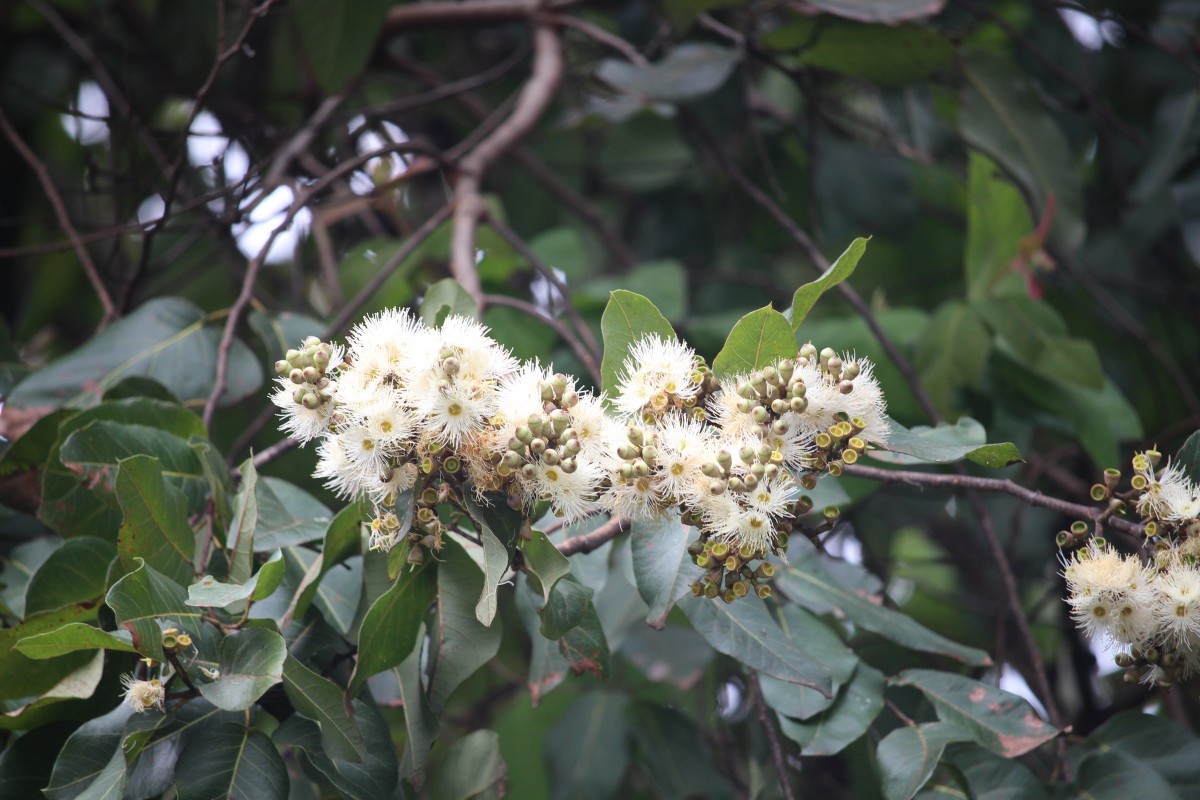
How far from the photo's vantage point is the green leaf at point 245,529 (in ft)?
3.42

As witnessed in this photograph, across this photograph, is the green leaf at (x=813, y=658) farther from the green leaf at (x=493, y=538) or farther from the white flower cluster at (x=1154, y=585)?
the green leaf at (x=493, y=538)

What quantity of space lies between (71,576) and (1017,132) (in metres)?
1.93

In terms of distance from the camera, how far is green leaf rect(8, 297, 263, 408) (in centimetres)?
150

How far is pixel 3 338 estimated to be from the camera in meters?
1.64

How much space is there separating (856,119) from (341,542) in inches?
69.2

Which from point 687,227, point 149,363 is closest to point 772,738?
point 149,363

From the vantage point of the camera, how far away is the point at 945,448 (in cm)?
100

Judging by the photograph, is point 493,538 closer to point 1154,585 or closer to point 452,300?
point 452,300

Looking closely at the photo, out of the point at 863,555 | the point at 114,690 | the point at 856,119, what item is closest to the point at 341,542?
the point at 114,690

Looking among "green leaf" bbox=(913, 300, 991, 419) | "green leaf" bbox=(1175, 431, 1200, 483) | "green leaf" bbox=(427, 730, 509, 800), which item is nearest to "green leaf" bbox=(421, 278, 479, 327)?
"green leaf" bbox=(427, 730, 509, 800)

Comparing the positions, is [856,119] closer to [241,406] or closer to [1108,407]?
[1108,407]

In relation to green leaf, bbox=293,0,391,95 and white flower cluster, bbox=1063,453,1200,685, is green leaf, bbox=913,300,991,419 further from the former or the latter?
green leaf, bbox=293,0,391,95

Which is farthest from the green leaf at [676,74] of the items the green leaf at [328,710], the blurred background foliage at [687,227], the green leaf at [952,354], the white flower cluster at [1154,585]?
the green leaf at [328,710]

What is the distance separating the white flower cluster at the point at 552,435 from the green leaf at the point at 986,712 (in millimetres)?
466
